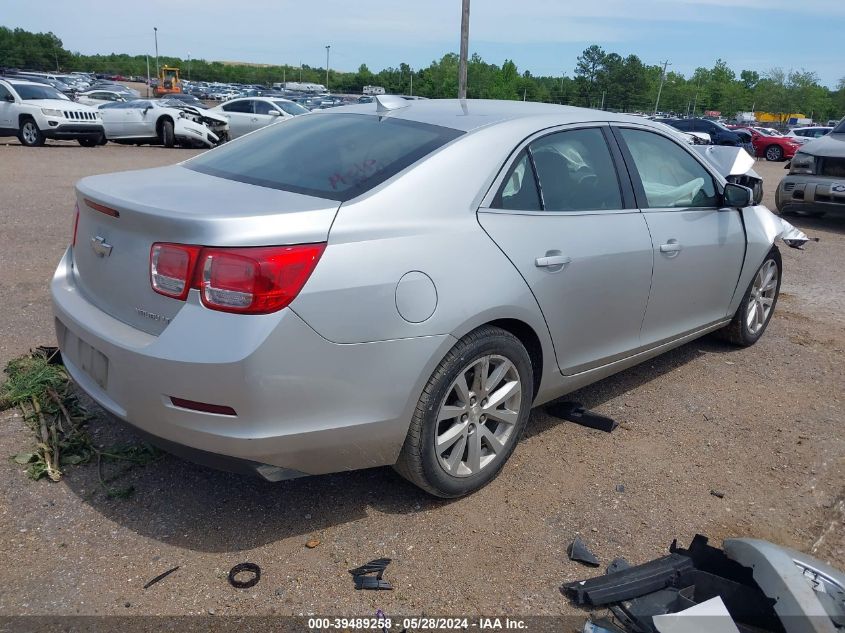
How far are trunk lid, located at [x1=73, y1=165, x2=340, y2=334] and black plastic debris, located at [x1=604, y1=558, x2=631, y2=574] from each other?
1646mm

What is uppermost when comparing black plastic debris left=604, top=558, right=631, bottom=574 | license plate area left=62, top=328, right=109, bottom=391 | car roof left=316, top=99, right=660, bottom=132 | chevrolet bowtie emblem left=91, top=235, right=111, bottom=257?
car roof left=316, top=99, right=660, bottom=132

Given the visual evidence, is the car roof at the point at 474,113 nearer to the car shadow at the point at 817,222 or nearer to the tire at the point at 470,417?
the tire at the point at 470,417

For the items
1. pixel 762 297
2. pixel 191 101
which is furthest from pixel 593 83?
pixel 762 297

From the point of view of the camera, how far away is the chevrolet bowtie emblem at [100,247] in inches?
113

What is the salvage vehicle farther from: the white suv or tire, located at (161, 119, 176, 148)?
the white suv

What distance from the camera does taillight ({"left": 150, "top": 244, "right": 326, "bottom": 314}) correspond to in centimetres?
247

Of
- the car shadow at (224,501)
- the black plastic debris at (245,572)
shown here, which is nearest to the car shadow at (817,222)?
the car shadow at (224,501)

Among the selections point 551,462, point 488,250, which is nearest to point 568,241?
point 488,250

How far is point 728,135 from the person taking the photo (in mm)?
27031

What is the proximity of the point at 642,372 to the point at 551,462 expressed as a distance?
1.57 m

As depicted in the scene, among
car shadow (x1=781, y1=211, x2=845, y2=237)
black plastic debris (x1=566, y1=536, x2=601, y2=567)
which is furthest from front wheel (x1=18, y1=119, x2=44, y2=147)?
black plastic debris (x1=566, y1=536, x2=601, y2=567)

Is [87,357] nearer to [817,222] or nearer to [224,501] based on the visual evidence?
[224,501]

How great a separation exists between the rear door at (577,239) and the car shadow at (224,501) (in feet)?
3.54

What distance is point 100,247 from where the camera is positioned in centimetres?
291
